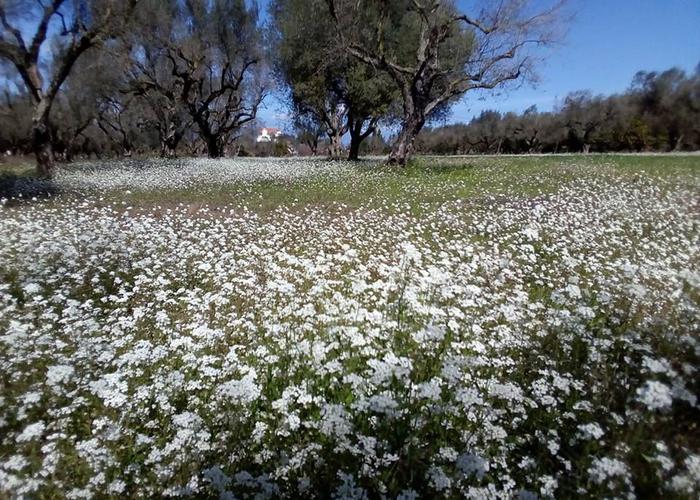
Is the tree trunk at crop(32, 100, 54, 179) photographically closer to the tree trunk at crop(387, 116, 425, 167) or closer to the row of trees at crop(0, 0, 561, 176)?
the row of trees at crop(0, 0, 561, 176)

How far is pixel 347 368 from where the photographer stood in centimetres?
343

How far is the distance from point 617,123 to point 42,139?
3173 inches

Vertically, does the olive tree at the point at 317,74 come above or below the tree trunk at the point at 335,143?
above

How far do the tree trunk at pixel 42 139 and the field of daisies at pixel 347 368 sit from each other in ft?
44.9

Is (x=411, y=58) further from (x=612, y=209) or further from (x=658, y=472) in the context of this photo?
(x=658, y=472)

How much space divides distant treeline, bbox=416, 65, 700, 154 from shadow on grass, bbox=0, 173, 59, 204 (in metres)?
77.6

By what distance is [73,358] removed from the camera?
376cm

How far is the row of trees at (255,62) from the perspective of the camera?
761 inches

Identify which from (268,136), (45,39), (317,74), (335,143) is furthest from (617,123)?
(268,136)

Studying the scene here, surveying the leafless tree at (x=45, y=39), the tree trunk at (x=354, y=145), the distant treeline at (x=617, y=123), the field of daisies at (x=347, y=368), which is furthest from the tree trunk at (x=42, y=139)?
the distant treeline at (x=617, y=123)

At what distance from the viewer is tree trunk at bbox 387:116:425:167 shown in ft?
78.7

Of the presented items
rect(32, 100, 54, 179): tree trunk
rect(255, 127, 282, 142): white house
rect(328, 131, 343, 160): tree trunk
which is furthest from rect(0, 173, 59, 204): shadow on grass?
rect(255, 127, 282, 142): white house

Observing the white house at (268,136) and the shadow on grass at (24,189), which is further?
the white house at (268,136)

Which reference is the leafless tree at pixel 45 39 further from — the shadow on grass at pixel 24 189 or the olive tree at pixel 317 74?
the olive tree at pixel 317 74
